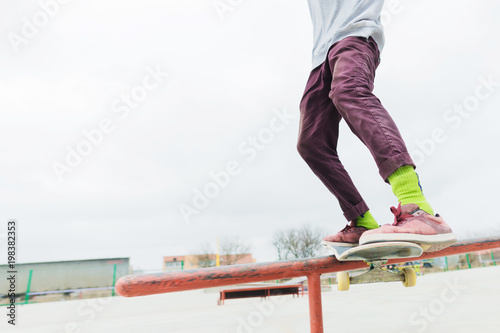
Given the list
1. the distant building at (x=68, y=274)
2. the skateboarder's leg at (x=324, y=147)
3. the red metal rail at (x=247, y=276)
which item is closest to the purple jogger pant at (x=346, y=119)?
the skateboarder's leg at (x=324, y=147)

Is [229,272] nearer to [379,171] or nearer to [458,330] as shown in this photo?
[379,171]

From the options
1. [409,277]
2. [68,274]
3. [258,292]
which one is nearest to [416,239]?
[409,277]

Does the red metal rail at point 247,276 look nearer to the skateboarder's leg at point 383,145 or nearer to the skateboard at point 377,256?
the skateboard at point 377,256

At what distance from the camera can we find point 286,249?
36.0 m

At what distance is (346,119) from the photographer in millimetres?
1369

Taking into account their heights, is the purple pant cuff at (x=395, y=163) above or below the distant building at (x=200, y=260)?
above

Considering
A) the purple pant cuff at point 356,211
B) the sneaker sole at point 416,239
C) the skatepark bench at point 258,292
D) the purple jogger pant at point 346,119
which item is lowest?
the skatepark bench at point 258,292

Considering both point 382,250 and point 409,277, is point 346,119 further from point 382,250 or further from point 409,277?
point 409,277

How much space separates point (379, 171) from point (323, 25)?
845mm

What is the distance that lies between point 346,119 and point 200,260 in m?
36.7

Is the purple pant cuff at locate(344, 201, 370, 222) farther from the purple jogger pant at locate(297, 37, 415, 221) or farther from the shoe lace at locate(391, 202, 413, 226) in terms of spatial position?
the shoe lace at locate(391, 202, 413, 226)

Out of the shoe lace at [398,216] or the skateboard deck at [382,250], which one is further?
the shoe lace at [398,216]

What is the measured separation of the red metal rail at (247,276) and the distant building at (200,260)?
109 feet

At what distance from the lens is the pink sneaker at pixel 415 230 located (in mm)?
1095
